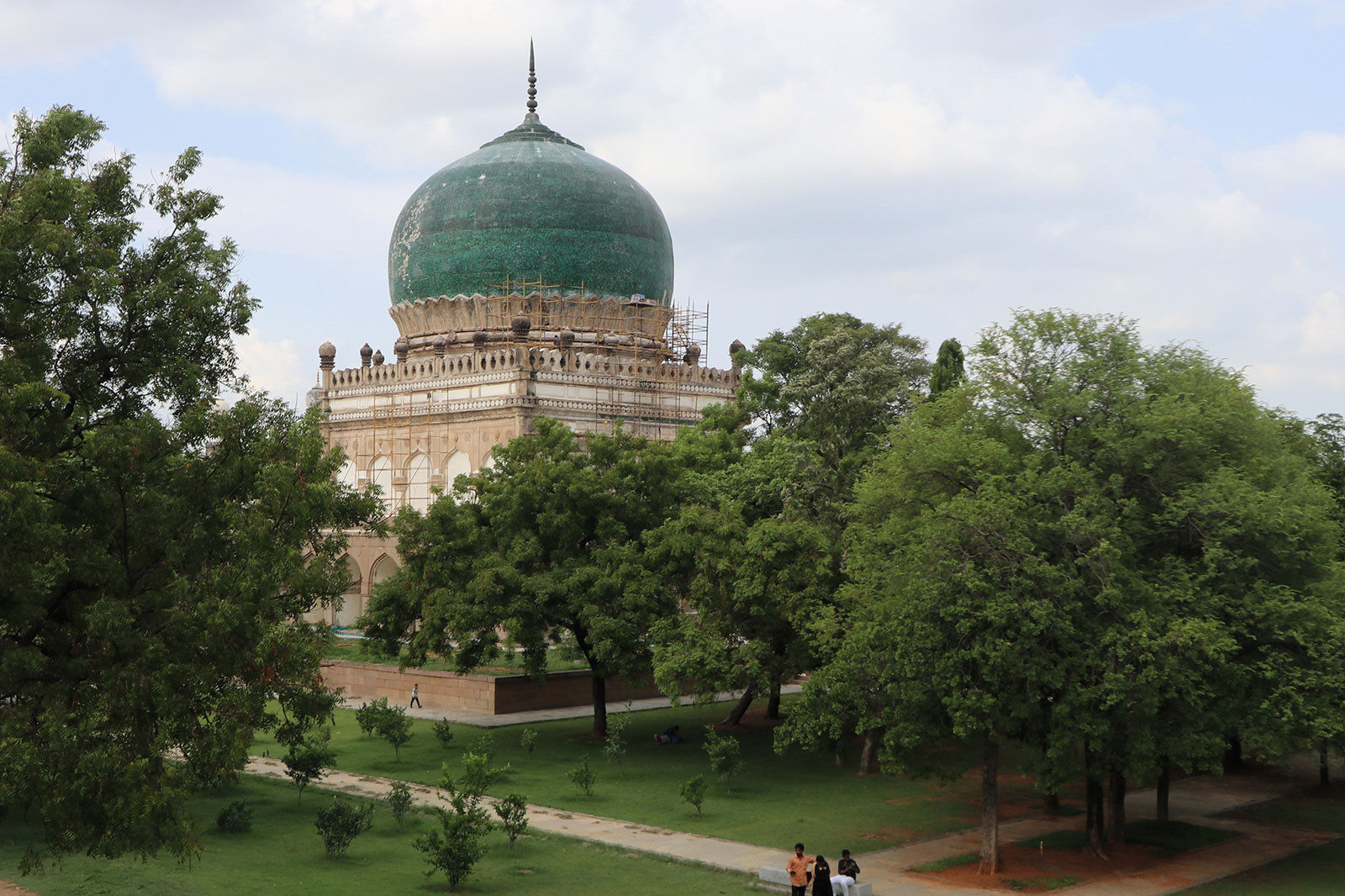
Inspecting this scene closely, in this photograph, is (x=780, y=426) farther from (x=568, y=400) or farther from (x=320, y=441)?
(x=320, y=441)

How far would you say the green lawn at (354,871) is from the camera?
14234 mm

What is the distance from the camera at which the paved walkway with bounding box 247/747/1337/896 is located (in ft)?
50.3

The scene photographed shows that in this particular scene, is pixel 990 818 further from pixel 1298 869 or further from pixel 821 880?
pixel 1298 869

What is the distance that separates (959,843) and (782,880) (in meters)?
3.51

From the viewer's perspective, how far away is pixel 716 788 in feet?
66.2

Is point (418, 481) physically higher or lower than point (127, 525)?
higher

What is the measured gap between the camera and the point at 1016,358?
17.2 metres

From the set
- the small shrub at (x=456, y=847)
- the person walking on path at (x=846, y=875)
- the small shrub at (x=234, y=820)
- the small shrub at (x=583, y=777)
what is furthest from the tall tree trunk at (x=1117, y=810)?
the small shrub at (x=234, y=820)

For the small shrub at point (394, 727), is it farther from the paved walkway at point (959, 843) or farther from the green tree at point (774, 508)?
the green tree at point (774, 508)

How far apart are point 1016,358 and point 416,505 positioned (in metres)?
19.7

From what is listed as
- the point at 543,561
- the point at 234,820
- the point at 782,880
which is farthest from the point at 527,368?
the point at 782,880

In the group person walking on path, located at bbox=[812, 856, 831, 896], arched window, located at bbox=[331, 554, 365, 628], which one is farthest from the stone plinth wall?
person walking on path, located at bbox=[812, 856, 831, 896]

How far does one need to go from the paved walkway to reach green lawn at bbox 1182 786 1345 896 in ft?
0.70

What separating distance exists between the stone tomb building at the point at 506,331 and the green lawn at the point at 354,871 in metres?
16.8
